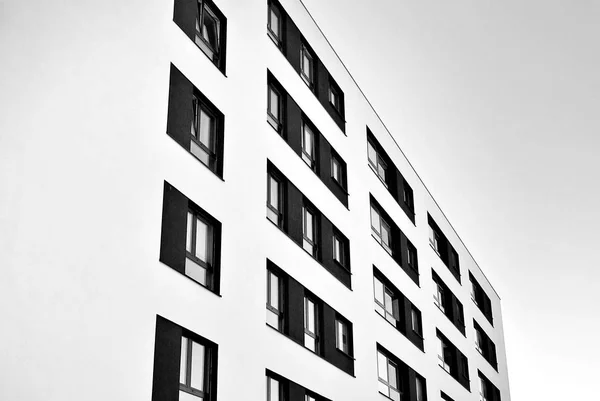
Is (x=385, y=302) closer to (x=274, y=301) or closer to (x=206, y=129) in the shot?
(x=274, y=301)

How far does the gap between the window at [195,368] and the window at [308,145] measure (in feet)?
32.9

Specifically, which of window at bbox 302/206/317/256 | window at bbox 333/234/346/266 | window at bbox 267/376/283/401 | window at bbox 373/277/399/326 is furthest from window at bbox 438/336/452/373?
window at bbox 267/376/283/401

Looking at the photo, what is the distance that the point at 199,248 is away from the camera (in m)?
19.2

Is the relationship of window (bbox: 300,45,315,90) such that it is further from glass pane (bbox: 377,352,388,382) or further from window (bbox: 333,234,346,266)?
glass pane (bbox: 377,352,388,382)

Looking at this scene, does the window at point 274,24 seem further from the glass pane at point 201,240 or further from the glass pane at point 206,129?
the glass pane at point 201,240

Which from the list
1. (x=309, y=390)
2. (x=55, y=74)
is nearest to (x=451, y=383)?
(x=309, y=390)

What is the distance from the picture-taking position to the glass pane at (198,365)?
17.8 metres

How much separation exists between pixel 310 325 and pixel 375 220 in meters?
9.21

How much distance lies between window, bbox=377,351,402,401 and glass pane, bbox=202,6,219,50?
43.0ft

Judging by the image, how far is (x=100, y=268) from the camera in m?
15.0

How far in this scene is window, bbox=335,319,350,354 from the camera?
85.1ft

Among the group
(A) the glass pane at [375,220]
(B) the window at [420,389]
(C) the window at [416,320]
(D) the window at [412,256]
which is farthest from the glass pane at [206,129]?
(D) the window at [412,256]

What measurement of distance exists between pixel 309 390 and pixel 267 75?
9398 mm

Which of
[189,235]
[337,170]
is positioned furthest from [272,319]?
[337,170]
